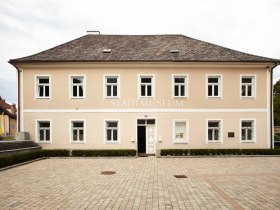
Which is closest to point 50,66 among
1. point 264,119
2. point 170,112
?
point 170,112

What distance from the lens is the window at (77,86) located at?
2028 centimetres

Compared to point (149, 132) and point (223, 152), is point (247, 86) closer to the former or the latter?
point (223, 152)

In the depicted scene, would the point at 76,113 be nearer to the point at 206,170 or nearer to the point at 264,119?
the point at 206,170

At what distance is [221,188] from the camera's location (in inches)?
365

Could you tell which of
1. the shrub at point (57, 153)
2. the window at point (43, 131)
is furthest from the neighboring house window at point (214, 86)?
the window at point (43, 131)

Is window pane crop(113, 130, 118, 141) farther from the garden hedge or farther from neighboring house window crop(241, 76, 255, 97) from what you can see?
neighboring house window crop(241, 76, 255, 97)

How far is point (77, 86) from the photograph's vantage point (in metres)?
20.3

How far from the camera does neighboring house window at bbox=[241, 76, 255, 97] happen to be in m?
20.5

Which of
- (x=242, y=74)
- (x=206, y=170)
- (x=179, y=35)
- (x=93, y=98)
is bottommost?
(x=206, y=170)

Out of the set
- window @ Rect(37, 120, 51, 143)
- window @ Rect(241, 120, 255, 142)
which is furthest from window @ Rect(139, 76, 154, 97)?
window @ Rect(37, 120, 51, 143)

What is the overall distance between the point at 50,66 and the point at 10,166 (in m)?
8.90

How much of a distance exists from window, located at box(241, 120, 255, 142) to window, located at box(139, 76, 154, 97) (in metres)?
7.83

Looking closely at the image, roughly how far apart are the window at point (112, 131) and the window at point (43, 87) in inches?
215

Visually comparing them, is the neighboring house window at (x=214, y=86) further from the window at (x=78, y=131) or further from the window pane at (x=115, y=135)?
the window at (x=78, y=131)
